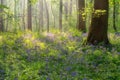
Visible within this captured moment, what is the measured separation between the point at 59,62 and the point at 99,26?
12.8ft

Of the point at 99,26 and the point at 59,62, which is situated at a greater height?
the point at 99,26

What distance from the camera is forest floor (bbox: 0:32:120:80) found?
8293 mm

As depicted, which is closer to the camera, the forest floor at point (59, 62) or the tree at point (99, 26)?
the forest floor at point (59, 62)

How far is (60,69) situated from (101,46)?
4094 mm

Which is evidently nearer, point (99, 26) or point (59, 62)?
point (59, 62)

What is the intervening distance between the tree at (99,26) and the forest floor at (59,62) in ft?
1.78

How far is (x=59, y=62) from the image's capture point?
1027cm

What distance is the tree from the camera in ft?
43.7

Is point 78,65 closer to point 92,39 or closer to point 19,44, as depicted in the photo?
point 92,39

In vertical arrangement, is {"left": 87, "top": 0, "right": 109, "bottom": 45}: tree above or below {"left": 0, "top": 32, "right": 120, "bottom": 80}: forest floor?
above

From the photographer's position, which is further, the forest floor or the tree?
→ the tree

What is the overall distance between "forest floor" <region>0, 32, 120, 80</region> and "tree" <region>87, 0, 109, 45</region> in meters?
0.54

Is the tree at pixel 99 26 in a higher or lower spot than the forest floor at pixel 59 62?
higher

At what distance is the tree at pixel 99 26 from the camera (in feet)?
43.7
